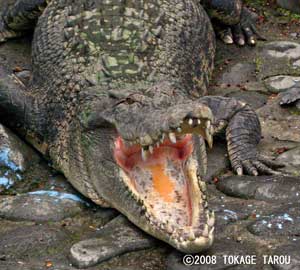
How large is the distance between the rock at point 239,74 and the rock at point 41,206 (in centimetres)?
183

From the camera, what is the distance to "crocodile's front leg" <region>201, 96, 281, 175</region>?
15.4ft

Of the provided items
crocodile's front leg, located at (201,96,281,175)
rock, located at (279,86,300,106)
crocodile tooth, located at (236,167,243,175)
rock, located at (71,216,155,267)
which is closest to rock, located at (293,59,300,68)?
rock, located at (279,86,300,106)

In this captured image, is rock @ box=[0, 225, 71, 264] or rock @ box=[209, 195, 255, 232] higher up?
rock @ box=[0, 225, 71, 264]

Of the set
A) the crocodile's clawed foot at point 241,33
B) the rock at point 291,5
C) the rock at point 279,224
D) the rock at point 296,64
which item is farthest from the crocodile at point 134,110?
the rock at point 291,5

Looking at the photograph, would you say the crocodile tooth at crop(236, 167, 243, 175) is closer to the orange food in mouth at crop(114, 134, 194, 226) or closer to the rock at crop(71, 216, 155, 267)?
the orange food in mouth at crop(114, 134, 194, 226)

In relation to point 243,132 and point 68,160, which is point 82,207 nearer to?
point 68,160

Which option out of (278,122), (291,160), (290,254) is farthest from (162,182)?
(278,122)

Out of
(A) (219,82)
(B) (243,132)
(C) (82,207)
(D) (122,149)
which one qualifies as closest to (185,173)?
(D) (122,149)

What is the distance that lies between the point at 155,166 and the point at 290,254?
0.81m

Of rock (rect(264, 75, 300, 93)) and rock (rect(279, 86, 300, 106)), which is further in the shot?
rock (rect(264, 75, 300, 93))

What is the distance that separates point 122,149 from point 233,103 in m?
1.19

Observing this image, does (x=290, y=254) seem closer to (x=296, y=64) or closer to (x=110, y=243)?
(x=110, y=243)

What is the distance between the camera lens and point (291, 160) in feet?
15.4

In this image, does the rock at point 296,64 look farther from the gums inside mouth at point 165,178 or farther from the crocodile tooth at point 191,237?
the crocodile tooth at point 191,237
